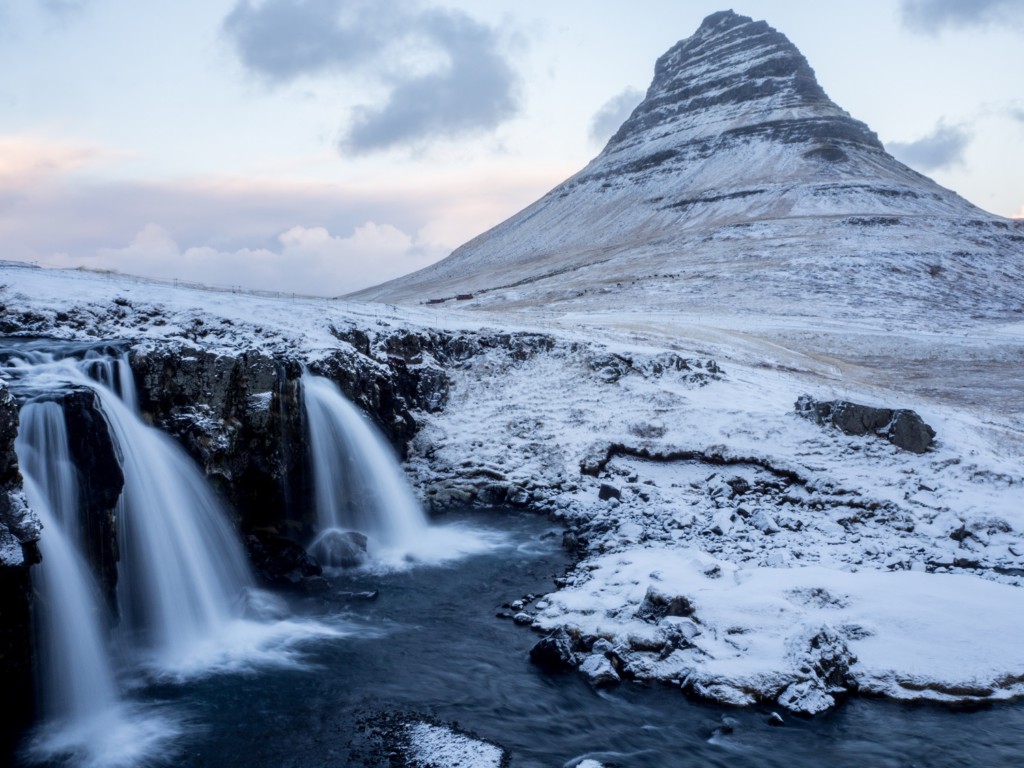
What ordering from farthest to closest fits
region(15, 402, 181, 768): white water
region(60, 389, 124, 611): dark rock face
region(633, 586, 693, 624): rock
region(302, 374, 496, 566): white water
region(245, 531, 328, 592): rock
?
region(302, 374, 496, 566): white water < region(245, 531, 328, 592): rock < region(633, 586, 693, 624): rock < region(60, 389, 124, 611): dark rock face < region(15, 402, 181, 768): white water

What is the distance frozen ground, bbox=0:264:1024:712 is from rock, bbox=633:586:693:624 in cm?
3

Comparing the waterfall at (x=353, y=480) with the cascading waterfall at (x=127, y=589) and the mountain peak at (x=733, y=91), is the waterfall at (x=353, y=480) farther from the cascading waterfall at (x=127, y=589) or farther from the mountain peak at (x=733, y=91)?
the mountain peak at (x=733, y=91)

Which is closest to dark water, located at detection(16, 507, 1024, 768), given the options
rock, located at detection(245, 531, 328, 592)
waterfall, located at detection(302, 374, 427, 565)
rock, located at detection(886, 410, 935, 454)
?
rock, located at detection(245, 531, 328, 592)

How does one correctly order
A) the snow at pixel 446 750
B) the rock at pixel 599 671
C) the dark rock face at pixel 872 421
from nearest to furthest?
the snow at pixel 446 750, the rock at pixel 599 671, the dark rock face at pixel 872 421

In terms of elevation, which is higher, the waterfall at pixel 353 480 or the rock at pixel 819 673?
the waterfall at pixel 353 480

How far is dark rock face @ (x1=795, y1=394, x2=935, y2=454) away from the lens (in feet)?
68.5

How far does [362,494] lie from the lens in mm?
20234

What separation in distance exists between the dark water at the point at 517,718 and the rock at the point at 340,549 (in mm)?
3701

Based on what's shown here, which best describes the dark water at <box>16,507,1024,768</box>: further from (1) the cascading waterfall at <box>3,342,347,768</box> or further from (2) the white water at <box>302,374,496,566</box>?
(2) the white water at <box>302,374,496,566</box>

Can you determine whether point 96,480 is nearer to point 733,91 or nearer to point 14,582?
point 14,582

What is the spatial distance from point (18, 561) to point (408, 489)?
40.3 ft

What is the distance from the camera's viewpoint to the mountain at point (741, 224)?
2544 inches

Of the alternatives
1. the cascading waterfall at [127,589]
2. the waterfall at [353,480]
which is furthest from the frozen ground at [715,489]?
the cascading waterfall at [127,589]

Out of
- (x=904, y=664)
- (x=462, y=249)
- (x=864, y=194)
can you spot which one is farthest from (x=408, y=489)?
(x=462, y=249)
